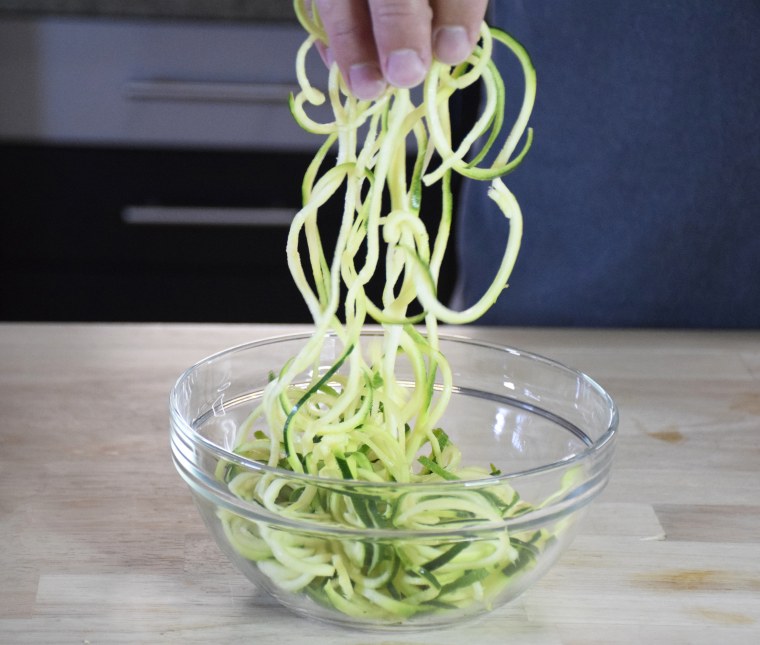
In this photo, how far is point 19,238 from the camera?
1.83 m

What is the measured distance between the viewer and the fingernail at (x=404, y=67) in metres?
0.41

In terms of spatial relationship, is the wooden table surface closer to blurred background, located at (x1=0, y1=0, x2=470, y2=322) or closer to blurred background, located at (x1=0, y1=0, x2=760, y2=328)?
blurred background, located at (x1=0, y1=0, x2=760, y2=328)

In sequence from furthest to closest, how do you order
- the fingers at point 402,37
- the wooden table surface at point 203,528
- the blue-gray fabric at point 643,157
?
the blue-gray fabric at point 643,157, the wooden table surface at point 203,528, the fingers at point 402,37

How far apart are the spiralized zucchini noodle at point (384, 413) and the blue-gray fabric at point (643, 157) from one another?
68 cm

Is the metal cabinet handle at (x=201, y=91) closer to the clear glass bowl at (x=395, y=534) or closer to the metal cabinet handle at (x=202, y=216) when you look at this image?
the metal cabinet handle at (x=202, y=216)

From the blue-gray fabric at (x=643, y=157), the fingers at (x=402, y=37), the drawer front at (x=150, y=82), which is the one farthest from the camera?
the drawer front at (x=150, y=82)

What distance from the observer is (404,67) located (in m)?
0.41

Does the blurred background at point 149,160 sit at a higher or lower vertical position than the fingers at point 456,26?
lower

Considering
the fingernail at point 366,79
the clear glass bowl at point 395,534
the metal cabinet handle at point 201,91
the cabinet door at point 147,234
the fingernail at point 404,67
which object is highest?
the fingernail at point 404,67

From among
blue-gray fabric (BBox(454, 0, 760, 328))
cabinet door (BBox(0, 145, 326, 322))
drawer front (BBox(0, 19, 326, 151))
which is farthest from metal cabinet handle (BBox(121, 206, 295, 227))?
blue-gray fabric (BBox(454, 0, 760, 328))

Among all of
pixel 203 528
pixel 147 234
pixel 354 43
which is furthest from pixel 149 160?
pixel 354 43

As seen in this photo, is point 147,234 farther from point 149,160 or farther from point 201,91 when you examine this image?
point 201,91

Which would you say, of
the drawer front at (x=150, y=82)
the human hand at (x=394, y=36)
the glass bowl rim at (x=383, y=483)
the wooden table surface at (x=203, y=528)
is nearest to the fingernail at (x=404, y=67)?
the human hand at (x=394, y=36)

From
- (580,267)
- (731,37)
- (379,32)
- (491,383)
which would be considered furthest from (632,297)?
(379,32)
